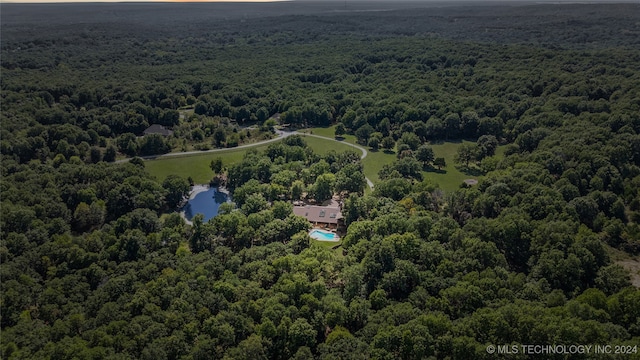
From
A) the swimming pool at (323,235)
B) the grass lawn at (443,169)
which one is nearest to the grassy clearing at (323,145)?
the grass lawn at (443,169)

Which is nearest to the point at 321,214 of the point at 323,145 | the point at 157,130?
the point at 323,145

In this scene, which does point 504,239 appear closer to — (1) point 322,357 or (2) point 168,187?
(1) point 322,357

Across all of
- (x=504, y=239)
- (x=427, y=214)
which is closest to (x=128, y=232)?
(x=427, y=214)

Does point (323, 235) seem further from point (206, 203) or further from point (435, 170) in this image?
point (435, 170)

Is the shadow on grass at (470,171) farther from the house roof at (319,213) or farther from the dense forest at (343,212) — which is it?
the house roof at (319,213)

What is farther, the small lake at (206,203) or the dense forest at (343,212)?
the small lake at (206,203)

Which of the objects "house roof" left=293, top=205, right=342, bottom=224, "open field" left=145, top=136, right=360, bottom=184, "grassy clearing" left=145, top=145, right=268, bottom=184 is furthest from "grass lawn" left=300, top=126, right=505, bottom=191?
"grassy clearing" left=145, top=145, right=268, bottom=184
